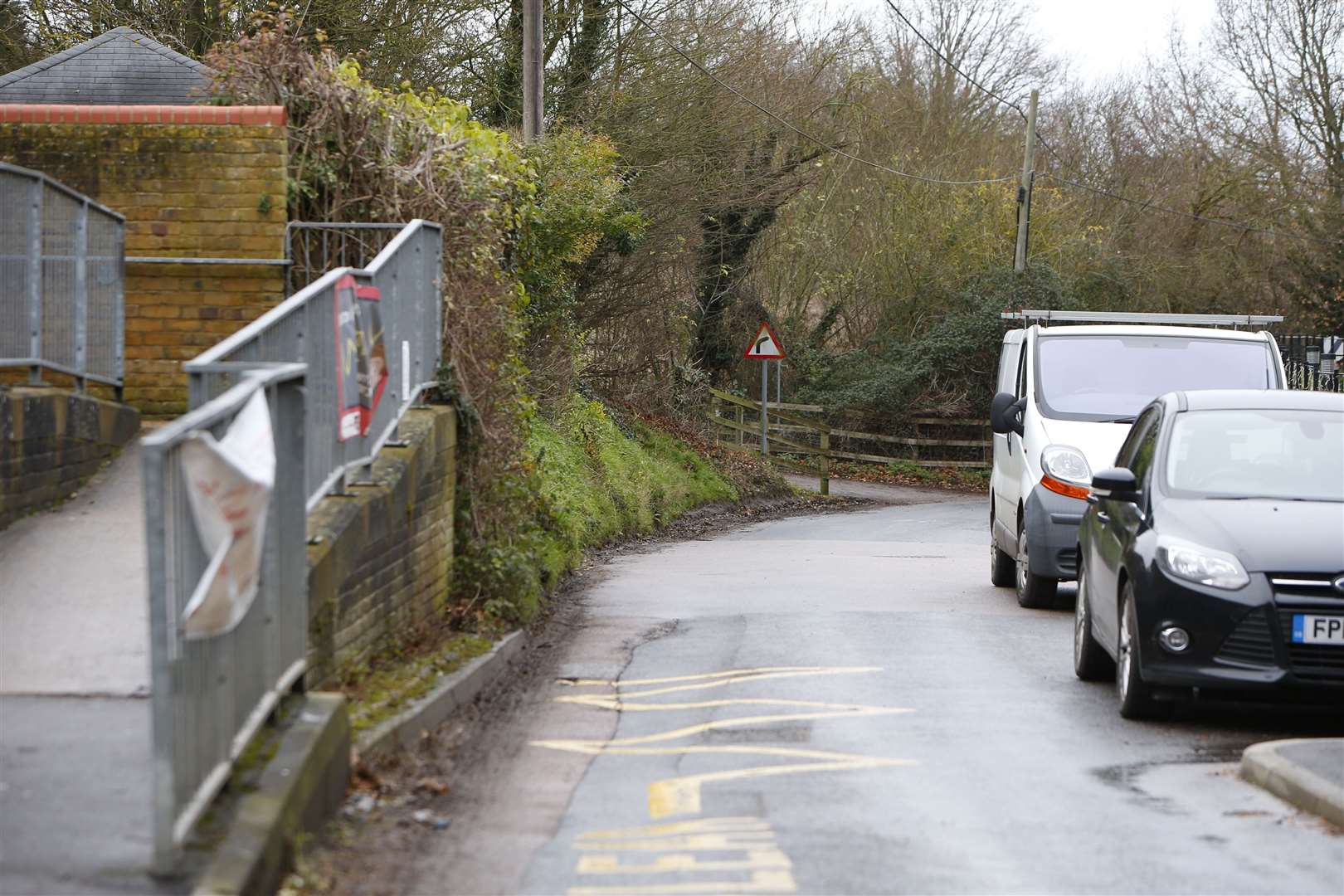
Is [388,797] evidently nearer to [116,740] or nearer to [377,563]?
[116,740]

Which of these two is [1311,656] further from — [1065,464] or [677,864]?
[1065,464]

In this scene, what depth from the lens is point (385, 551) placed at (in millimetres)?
8070

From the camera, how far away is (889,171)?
35094mm

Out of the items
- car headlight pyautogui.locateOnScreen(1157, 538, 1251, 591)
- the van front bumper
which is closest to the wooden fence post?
the van front bumper

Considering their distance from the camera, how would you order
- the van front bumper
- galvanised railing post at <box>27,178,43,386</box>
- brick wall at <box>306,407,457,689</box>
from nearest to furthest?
brick wall at <box>306,407,457,689</box> → galvanised railing post at <box>27,178,43,386</box> → the van front bumper

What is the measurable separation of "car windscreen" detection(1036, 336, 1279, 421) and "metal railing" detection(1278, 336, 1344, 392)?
7.75 metres

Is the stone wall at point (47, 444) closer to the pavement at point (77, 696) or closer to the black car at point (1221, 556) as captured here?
the pavement at point (77, 696)

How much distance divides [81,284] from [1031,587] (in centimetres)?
734

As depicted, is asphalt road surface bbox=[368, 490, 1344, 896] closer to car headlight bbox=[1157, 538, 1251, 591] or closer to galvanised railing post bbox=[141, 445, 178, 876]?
car headlight bbox=[1157, 538, 1251, 591]

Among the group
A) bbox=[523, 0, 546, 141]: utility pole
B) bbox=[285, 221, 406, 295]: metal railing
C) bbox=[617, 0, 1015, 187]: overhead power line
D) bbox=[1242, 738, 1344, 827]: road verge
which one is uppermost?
bbox=[617, 0, 1015, 187]: overhead power line

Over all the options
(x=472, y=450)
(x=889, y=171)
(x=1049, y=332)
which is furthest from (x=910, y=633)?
(x=889, y=171)

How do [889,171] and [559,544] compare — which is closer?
[559,544]

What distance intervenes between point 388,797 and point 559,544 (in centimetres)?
866

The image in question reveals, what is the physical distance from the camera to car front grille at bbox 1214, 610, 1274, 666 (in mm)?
7297
